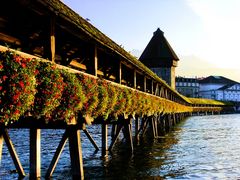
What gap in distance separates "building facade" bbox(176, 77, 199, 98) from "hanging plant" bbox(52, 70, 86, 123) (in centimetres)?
14936

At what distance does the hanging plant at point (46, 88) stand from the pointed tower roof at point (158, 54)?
74.5 metres

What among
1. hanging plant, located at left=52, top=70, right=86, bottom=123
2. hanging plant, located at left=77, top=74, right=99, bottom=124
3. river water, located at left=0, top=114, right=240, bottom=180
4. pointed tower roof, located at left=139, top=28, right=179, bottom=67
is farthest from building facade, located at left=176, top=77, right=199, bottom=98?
hanging plant, located at left=52, top=70, right=86, bottom=123

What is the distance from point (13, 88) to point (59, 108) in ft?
7.78

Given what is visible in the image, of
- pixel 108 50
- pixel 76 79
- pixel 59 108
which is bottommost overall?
pixel 59 108

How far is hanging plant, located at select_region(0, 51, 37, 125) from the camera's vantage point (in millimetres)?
6930

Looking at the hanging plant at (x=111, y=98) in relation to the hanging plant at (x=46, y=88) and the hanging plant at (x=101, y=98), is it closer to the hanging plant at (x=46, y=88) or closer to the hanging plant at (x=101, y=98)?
the hanging plant at (x=101, y=98)

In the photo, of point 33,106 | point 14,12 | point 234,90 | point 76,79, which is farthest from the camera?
point 234,90

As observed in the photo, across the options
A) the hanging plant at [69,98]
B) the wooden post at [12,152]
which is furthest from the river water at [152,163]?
the hanging plant at [69,98]

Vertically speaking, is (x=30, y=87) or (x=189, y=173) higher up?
(x=30, y=87)

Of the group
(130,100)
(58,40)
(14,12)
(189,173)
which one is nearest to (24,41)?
(58,40)

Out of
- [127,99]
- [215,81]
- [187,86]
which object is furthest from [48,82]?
[215,81]

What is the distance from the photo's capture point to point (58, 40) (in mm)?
13539

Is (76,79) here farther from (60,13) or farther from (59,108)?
(60,13)

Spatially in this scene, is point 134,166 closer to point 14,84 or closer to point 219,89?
point 14,84
